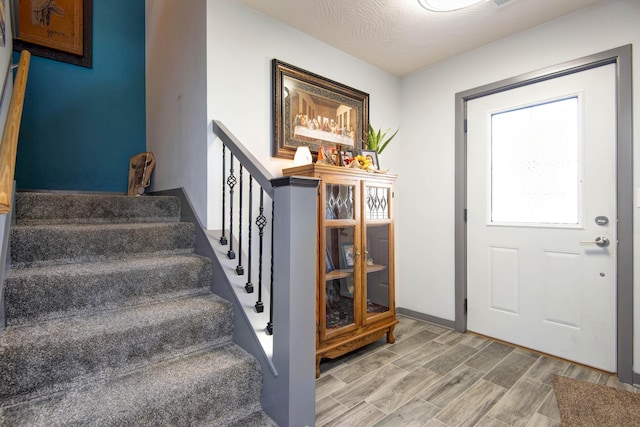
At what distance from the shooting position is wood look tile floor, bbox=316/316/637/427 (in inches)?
68.0

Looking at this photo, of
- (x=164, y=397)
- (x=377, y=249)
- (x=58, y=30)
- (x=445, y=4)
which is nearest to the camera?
(x=164, y=397)

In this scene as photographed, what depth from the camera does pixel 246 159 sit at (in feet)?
5.72

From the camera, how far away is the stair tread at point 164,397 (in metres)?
1.14

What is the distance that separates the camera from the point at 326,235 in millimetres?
2264

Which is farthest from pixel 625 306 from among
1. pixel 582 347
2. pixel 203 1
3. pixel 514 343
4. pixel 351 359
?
pixel 203 1

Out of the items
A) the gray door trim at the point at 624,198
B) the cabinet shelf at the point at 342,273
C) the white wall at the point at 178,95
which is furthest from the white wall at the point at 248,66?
the gray door trim at the point at 624,198

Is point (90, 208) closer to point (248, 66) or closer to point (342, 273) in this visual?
point (248, 66)

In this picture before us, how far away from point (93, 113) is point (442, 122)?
327cm

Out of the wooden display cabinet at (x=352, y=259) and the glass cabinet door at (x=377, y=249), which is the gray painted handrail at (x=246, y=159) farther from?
the glass cabinet door at (x=377, y=249)

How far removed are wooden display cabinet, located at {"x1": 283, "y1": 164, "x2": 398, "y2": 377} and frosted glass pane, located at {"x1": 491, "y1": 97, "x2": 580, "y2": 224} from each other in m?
0.97

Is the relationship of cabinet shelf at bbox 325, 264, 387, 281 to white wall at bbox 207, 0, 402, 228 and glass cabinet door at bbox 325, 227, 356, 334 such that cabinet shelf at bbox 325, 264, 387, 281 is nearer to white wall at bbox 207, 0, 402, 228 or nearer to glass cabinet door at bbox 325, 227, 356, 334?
glass cabinet door at bbox 325, 227, 356, 334

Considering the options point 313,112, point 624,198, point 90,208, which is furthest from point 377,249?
point 90,208

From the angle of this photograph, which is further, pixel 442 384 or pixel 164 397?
pixel 442 384

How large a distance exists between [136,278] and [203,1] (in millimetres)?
1824
